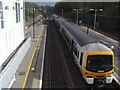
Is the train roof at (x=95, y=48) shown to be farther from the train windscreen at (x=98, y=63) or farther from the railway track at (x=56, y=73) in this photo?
the railway track at (x=56, y=73)

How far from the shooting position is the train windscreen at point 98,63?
37.9ft

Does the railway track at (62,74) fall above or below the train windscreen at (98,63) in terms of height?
below

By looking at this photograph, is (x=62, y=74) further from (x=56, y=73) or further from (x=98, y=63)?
(x=98, y=63)

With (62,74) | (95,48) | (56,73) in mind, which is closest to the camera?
(95,48)

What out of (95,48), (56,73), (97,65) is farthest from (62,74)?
(95,48)

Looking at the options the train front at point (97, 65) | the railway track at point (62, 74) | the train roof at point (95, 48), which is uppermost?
the train roof at point (95, 48)

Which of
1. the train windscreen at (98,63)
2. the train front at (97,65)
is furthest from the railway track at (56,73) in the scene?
the train windscreen at (98,63)

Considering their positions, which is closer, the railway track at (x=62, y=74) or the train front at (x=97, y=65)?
the train front at (x=97, y=65)

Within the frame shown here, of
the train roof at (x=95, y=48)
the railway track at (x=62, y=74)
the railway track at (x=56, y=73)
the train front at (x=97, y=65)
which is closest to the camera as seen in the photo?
the train front at (x=97, y=65)

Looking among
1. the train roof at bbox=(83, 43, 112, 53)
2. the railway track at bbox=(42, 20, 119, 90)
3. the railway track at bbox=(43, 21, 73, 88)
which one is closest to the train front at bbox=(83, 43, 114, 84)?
the train roof at bbox=(83, 43, 112, 53)

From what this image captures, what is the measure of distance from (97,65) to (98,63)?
157 mm

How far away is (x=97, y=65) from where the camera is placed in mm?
11578

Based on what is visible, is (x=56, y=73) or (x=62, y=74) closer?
(x=62, y=74)

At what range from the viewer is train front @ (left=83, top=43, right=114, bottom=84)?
1154 cm
